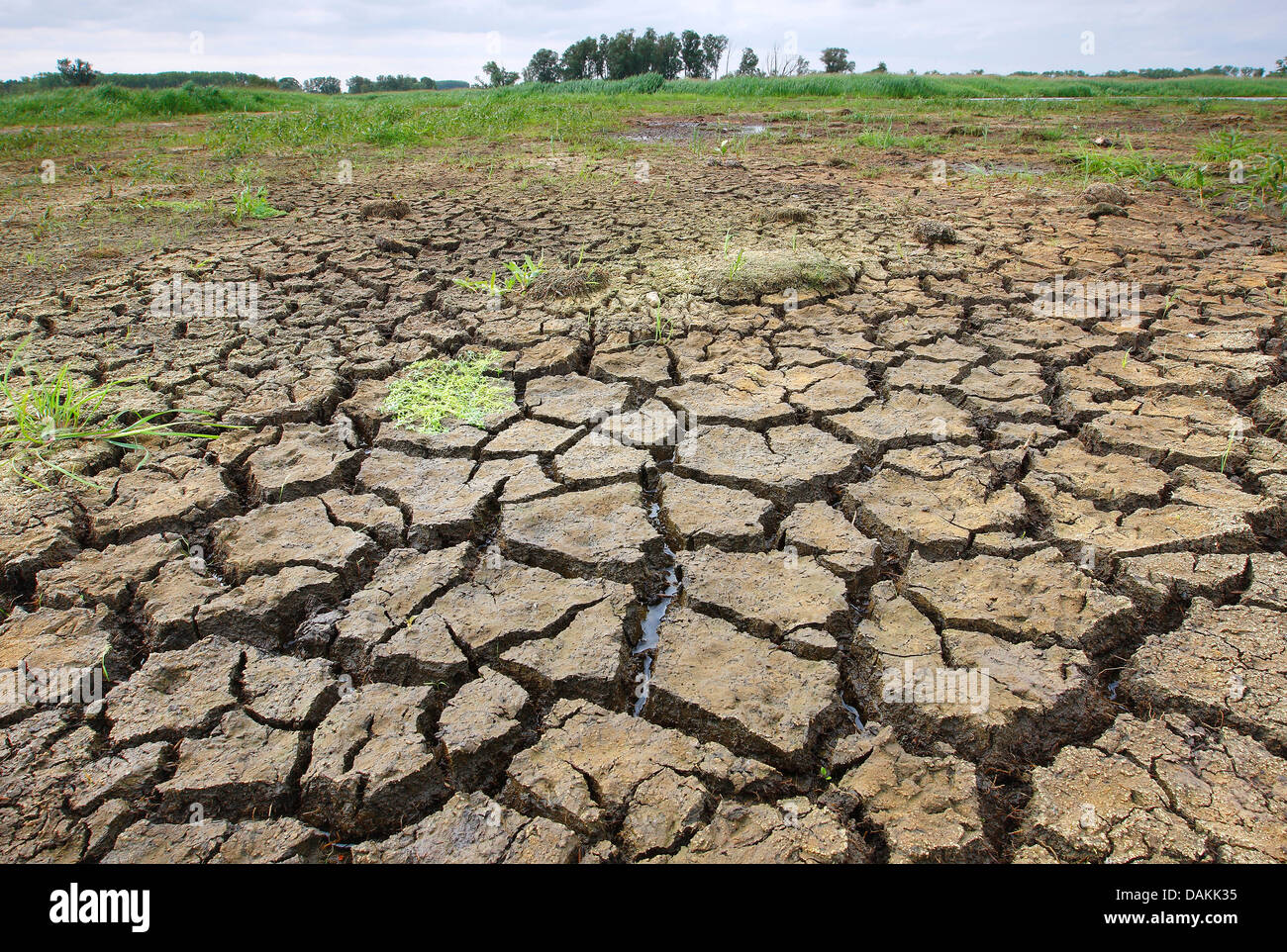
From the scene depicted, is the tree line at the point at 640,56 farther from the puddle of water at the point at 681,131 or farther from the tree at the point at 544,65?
the puddle of water at the point at 681,131

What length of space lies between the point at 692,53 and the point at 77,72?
18.4 metres

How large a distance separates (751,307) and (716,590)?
2.21 metres

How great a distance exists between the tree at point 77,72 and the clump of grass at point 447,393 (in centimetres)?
2163

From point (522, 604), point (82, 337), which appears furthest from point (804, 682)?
point (82, 337)

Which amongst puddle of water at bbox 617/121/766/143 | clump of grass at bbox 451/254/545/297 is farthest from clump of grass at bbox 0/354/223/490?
puddle of water at bbox 617/121/766/143

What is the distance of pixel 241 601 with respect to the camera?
6.68ft

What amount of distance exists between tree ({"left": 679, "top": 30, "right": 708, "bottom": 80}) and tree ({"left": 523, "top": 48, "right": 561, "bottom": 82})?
15.0 ft

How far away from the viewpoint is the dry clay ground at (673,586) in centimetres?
152

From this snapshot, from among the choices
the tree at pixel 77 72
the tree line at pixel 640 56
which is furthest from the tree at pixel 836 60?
the tree at pixel 77 72

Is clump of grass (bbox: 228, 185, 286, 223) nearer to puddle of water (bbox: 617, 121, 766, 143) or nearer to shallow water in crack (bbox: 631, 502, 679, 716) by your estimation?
puddle of water (bbox: 617, 121, 766, 143)

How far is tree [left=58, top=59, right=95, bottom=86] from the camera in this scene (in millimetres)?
18094

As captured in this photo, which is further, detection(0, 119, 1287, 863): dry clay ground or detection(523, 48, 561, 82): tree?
detection(523, 48, 561, 82): tree

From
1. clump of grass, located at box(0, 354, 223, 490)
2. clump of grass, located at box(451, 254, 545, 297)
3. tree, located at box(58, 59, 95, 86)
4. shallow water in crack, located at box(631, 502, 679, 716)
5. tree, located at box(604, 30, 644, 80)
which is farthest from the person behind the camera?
tree, located at box(604, 30, 644, 80)
